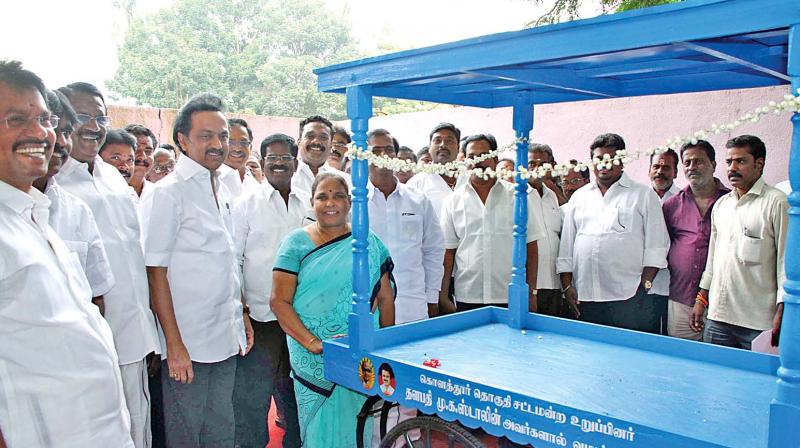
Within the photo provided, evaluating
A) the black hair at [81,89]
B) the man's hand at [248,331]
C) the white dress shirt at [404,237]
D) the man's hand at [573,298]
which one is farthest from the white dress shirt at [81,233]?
the man's hand at [573,298]

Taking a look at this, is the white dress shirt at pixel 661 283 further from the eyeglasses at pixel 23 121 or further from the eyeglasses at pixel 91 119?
the eyeglasses at pixel 23 121

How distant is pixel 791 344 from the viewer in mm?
1729

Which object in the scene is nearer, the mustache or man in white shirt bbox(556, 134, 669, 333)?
the mustache

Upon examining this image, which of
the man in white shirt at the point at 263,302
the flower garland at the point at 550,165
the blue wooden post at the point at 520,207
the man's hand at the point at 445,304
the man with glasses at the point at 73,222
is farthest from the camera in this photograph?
the man's hand at the point at 445,304

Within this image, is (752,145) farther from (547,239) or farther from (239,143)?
(239,143)

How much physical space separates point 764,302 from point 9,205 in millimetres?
3583

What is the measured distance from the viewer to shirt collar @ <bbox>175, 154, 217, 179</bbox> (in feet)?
9.50

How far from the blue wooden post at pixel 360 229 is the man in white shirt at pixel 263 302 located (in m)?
0.83

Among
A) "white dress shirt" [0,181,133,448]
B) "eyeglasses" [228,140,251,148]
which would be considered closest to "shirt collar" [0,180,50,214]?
"white dress shirt" [0,181,133,448]

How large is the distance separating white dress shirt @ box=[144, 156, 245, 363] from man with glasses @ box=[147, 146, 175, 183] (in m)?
2.61

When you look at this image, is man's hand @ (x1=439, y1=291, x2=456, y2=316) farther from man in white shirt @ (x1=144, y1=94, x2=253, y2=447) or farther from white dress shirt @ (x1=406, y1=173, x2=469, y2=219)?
man in white shirt @ (x1=144, y1=94, x2=253, y2=447)

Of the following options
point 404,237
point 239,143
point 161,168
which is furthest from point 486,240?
point 161,168

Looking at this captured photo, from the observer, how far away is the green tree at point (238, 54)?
20609 mm

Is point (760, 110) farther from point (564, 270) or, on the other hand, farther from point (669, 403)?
point (564, 270)
